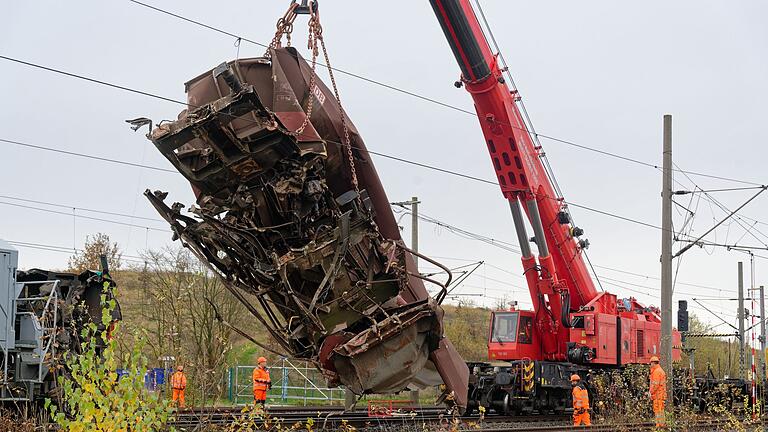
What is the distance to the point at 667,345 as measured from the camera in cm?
1441

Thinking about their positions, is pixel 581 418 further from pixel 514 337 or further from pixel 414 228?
pixel 414 228

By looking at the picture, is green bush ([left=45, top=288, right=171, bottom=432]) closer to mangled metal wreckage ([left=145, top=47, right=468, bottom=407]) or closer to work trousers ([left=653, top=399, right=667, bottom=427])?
mangled metal wreckage ([left=145, top=47, right=468, bottom=407])

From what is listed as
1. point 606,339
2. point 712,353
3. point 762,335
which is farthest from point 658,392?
point 712,353

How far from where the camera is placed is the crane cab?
19.1 metres

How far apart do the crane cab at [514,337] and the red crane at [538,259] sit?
0.08 feet

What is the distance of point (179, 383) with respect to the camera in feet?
23.8

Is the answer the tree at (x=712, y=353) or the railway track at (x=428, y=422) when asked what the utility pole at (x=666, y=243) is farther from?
the tree at (x=712, y=353)

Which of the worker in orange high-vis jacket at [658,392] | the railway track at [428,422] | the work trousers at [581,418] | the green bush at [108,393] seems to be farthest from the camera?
the work trousers at [581,418]

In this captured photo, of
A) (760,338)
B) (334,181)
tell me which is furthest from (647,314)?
(334,181)

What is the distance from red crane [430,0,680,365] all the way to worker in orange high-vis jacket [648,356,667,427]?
3.98 m

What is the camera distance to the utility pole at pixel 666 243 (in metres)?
15.2

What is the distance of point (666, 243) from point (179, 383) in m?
11.7

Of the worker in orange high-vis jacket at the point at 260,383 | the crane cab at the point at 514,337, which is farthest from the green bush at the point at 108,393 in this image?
the crane cab at the point at 514,337

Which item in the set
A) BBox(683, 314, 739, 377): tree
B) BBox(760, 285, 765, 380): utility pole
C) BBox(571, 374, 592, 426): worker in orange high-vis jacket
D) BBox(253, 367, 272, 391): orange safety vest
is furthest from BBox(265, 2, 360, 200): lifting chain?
BBox(683, 314, 739, 377): tree
